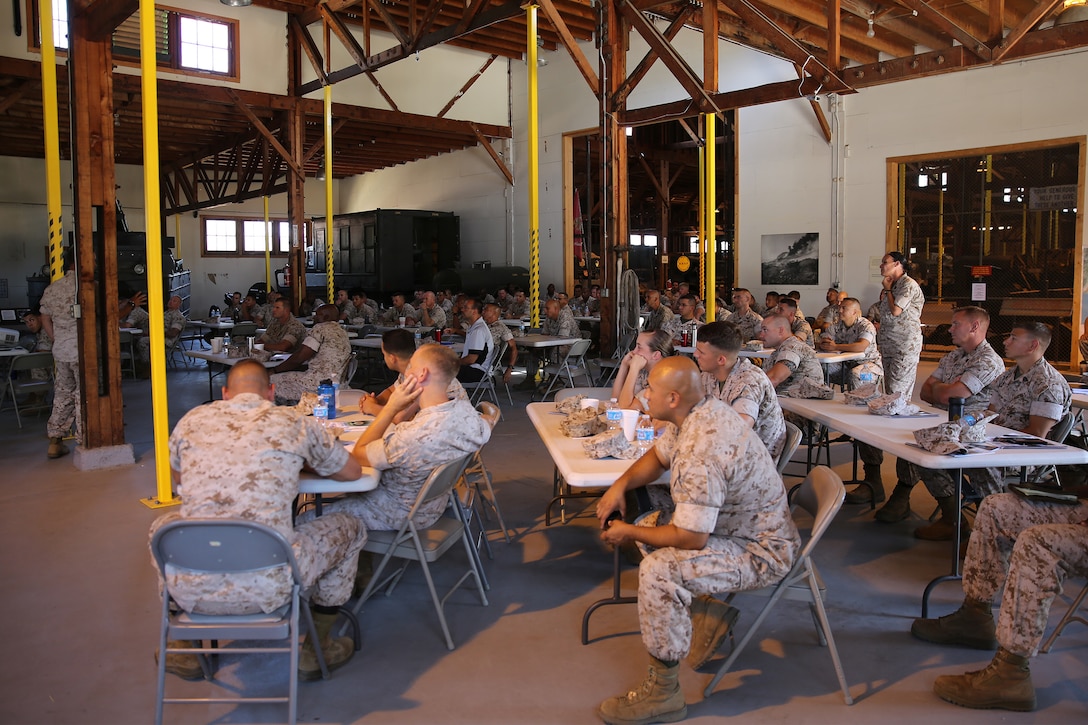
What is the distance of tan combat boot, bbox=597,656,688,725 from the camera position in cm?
279

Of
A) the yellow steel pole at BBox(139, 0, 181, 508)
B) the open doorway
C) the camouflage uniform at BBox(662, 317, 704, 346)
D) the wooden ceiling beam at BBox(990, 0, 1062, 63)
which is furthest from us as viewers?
the open doorway

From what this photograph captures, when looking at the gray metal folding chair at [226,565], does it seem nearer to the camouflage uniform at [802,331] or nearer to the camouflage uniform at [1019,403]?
the camouflage uniform at [1019,403]

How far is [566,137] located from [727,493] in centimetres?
1502

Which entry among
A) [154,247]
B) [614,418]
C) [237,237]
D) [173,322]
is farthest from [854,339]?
[237,237]

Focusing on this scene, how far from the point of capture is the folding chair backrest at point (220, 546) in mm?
2527

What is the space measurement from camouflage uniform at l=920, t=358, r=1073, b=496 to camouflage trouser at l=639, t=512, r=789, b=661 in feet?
6.40

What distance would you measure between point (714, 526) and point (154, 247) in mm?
4169

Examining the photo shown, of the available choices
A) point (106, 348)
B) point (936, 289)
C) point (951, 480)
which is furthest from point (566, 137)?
point (951, 480)

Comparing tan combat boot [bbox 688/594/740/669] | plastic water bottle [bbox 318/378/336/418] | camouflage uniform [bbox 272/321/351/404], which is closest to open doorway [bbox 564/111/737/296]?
camouflage uniform [bbox 272/321/351/404]

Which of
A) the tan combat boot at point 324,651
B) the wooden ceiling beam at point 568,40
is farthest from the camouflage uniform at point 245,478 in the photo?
the wooden ceiling beam at point 568,40

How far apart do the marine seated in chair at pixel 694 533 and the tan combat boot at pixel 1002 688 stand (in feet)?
2.47

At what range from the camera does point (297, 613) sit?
2703mm

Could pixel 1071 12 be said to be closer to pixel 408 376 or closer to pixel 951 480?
pixel 951 480

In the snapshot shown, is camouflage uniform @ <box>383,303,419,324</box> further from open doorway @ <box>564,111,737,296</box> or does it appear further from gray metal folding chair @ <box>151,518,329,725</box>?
gray metal folding chair @ <box>151,518,329,725</box>
